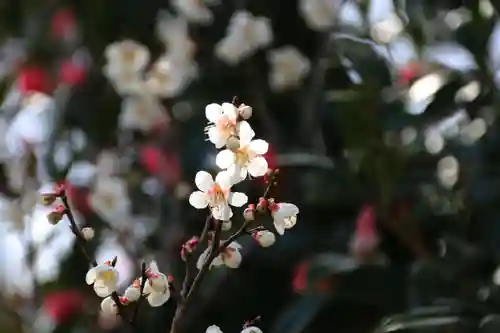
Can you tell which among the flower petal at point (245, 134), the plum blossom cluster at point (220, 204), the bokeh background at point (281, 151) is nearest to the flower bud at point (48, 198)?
the plum blossom cluster at point (220, 204)

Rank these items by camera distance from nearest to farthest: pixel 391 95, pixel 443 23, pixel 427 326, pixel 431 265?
pixel 427 326, pixel 431 265, pixel 391 95, pixel 443 23

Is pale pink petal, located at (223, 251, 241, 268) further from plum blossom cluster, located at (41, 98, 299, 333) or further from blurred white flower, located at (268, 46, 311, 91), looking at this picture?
blurred white flower, located at (268, 46, 311, 91)

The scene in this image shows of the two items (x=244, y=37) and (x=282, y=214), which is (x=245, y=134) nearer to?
(x=282, y=214)

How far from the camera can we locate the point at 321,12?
107cm

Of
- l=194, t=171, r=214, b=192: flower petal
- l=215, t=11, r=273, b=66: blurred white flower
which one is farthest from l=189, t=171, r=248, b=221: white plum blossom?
l=215, t=11, r=273, b=66: blurred white flower

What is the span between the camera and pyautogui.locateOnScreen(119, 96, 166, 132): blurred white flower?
3.66 feet

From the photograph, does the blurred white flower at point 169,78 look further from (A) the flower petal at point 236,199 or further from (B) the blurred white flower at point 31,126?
(A) the flower petal at point 236,199

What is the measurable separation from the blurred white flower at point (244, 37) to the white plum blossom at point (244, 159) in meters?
0.63

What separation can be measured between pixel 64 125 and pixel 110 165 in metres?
0.09

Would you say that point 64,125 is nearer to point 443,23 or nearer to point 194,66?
point 194,66

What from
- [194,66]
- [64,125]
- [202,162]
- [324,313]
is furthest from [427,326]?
[64,125]

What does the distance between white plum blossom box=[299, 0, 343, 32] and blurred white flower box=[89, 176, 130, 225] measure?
A: 0.34 m

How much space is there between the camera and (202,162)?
1.04 metres

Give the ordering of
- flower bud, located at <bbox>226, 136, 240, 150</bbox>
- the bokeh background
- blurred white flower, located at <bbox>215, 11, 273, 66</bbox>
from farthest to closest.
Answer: blurred white flower, located at <bbox>215, 11, 273, 66</bbox> → the bokeh background → flower bud, located at <bbox>226, 136, 240, 150</bbox>
